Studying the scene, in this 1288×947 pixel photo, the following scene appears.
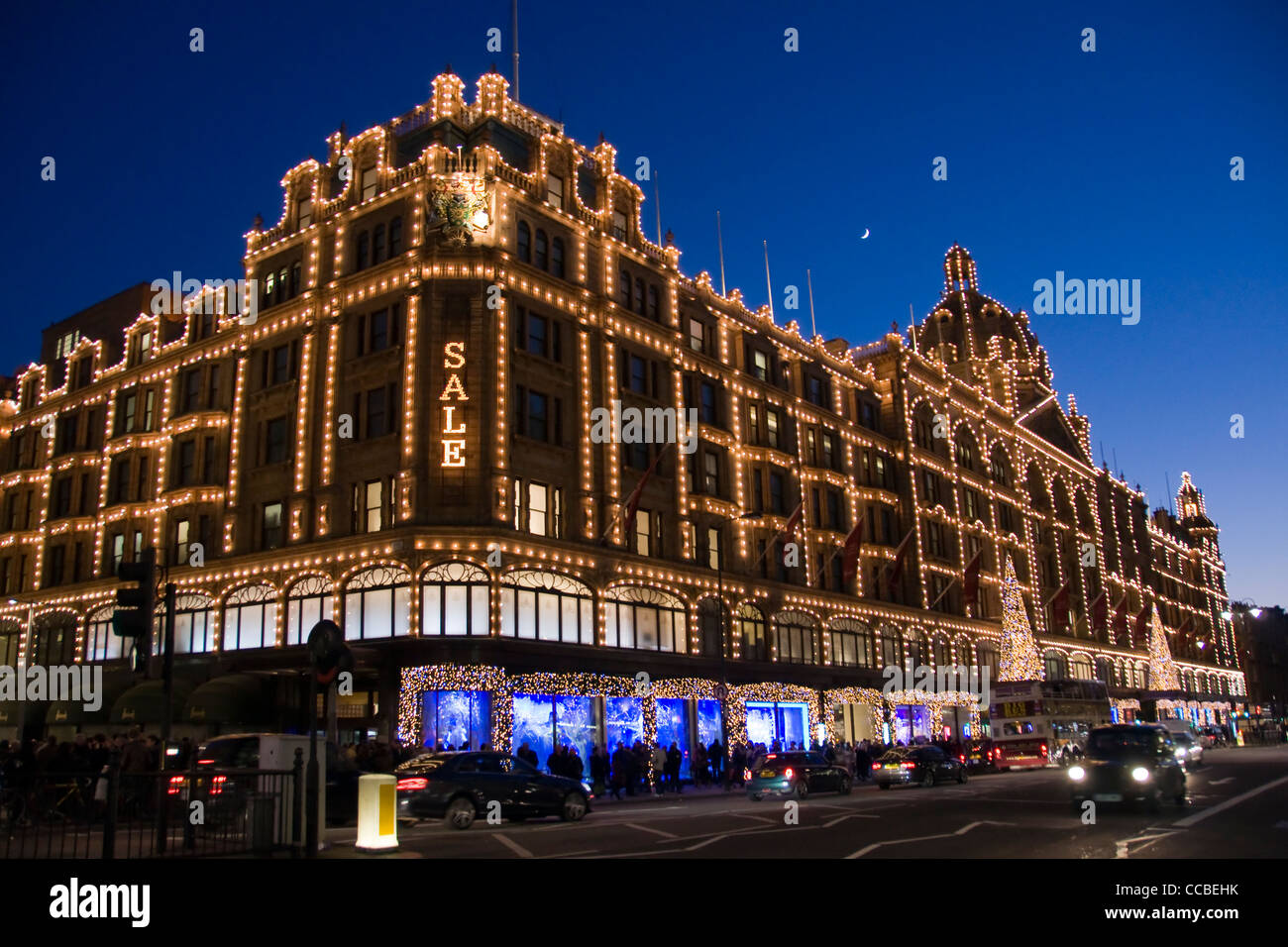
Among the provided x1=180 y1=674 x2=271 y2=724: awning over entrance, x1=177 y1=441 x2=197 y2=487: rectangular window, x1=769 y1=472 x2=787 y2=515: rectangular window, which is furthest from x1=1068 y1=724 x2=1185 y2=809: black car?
x1=177 y1=441 x2=197 y2=487: rectangular window

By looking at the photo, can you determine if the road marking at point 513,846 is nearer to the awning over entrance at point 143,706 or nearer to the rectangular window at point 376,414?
the awning over entrance at point 143,706

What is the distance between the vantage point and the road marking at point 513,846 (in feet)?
59.1

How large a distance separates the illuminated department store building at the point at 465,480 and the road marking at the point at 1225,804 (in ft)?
63.4

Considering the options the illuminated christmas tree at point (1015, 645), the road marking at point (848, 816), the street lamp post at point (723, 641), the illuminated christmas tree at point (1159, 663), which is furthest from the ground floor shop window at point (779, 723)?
the illuminated christmas tree at point (1159, 663)

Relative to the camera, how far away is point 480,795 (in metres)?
24.8

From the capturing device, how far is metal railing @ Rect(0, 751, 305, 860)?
15023 mm

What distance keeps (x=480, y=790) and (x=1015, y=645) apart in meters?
54.4

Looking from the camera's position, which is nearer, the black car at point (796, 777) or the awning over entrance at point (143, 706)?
the black car at point (796, 777)

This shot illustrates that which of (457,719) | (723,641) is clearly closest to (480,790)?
(457,719)

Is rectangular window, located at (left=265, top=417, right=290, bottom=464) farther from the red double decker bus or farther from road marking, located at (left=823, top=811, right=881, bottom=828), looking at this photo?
the red double decker bus
